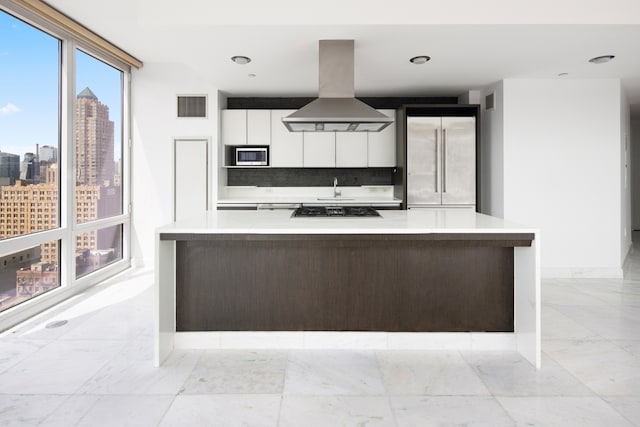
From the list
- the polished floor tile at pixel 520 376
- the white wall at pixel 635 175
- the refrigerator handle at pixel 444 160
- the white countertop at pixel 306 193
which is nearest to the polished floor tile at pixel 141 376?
the polished floor tile at pixel 520 376

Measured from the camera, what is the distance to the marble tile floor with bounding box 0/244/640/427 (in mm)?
2139

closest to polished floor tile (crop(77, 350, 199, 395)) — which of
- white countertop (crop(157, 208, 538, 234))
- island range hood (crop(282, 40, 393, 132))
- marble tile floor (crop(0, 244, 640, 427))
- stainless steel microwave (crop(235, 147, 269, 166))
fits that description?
marble tile floor (crop(0, 244, 640, 427))

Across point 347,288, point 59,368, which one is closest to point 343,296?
point 347,288

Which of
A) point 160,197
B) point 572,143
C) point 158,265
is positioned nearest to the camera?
point 158,265

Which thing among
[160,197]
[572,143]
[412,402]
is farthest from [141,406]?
[572,143]

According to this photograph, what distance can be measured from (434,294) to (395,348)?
18.0 inches

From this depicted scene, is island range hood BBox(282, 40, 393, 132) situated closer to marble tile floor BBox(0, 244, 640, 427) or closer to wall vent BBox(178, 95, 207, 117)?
marble tile floor BBox(0, 244, 640, 427)

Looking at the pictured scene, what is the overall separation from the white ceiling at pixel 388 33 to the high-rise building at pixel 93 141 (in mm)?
747

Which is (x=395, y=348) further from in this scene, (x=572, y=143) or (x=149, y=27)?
(x=572, y=143)

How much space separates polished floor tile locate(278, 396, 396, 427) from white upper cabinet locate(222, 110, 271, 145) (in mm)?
4225

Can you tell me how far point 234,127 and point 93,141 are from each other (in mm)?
1785

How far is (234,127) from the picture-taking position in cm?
599

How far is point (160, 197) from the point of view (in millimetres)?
5828

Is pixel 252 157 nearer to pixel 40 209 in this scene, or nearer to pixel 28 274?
pixel 40 209
